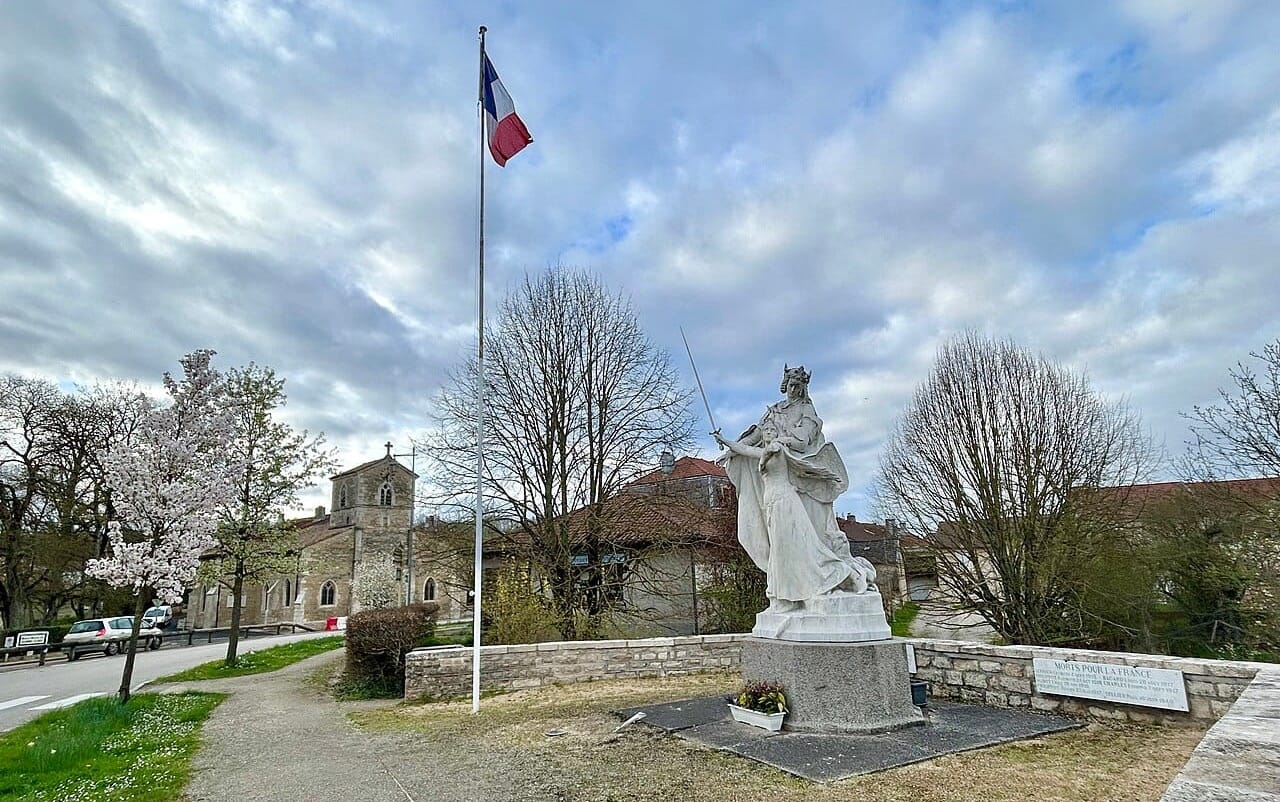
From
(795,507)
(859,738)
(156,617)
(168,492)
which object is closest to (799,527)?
(795,507)

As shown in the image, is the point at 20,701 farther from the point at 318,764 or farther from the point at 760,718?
the point at 760,718

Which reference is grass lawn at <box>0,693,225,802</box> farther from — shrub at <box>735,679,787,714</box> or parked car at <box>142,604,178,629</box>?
parked car at <box>142,604,178,629</box>

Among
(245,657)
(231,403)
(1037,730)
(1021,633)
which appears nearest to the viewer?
(1037,730)

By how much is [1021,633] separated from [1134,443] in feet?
15.0

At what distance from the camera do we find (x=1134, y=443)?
14477 mm

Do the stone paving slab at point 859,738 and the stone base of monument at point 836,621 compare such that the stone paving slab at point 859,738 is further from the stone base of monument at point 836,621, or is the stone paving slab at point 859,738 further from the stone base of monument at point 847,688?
the stone base of monument at point 836,621

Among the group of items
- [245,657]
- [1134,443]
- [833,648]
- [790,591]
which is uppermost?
[1134,443]

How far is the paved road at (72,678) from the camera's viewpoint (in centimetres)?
1239

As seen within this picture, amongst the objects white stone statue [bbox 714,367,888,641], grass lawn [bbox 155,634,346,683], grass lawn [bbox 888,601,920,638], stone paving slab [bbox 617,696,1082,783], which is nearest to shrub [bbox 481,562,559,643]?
stone paving slab [bbox 617,696,1082,783]

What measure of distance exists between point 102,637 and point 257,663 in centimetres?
1162

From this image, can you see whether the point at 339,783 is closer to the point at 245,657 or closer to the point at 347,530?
the point at 245,657

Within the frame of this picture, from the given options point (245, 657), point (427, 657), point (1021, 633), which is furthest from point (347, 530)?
point (1021, 633)

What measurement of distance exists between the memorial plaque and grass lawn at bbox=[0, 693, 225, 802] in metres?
8.28

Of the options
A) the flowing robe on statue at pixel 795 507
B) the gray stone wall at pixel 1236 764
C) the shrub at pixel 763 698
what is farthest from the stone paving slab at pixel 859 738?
the gray stone wall at pixel 1236 764
